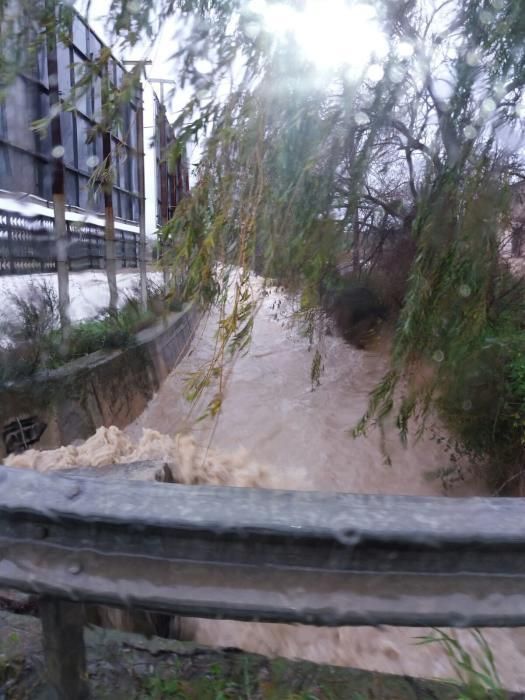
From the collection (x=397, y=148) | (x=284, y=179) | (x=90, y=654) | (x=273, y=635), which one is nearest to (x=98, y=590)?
(x=90, y=654)

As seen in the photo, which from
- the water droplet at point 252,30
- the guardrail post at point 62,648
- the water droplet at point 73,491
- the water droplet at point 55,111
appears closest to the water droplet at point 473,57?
the water droplet at point 252,30

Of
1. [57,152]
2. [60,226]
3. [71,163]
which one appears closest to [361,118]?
[57,152]

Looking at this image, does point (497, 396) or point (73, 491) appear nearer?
point (73, 491)

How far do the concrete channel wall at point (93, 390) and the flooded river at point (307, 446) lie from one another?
33 cm

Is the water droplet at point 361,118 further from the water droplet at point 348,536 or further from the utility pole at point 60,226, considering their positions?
the utility pole at point 60,226

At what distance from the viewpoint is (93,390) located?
7.66 meters

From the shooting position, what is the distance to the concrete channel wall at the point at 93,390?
6551 millimetres

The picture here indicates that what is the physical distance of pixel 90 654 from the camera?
1.73 meters

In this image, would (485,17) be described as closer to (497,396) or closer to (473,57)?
(473,57)

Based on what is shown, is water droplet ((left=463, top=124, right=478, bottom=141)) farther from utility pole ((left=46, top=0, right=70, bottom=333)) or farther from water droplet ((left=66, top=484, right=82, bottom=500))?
utility pole ((left=46, top=0, right=70, bottom=333))

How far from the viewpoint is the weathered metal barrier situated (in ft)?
4.30

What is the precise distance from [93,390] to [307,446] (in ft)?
9.52

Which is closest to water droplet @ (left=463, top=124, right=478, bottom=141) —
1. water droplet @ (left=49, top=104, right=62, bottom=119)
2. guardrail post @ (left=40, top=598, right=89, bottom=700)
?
water droplet @ (left=49, top=104, right=62, bottom=119)

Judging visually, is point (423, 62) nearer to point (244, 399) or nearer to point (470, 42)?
point (470, 42)
